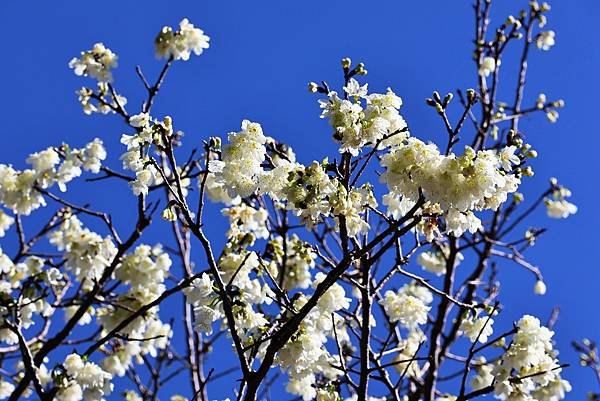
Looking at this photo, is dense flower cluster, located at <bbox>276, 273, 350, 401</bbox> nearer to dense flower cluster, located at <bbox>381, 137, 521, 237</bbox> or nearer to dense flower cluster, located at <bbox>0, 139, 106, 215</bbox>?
dense flower cluster, located at <bbox>381, 137, 521, 237</bbox>

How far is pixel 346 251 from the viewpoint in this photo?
2957 millimetres

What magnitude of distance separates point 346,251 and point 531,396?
1723mm

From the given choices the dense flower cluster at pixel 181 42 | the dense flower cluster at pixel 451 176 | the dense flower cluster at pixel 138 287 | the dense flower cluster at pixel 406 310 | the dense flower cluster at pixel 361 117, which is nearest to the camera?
the dense flower cluster at pixel 451 176

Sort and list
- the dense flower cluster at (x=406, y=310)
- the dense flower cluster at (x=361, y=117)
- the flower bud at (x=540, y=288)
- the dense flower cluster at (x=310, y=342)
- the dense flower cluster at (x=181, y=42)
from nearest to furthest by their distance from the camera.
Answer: the dense flower cluster at (x=361, y=117) → the dense flower cluster at (x=310, y=342) → the dense flower cluster at (x=406, y=310) → the dense flower cluster at (x=181, y=42) → the flower bud at (x=540, y=288)

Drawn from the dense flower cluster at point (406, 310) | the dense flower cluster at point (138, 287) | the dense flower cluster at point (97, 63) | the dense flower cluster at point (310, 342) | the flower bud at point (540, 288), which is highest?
the dense flower cluster at point (97, 63)

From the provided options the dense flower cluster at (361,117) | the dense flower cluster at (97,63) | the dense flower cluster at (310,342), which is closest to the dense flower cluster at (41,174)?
the dense flower cluster at (97,63)

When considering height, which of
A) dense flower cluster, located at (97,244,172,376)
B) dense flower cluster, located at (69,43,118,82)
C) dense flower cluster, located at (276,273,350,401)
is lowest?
dense flower cluster, located at (276,273,350,401)

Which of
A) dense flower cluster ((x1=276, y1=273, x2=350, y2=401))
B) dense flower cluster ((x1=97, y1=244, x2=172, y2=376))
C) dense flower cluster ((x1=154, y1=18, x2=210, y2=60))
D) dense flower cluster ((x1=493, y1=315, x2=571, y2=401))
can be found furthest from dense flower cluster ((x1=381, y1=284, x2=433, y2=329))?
dense flower cluster ((x1=154, y1=18, x2=210, y2=60))

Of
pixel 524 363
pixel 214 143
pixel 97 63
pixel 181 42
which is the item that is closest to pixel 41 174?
pixel 97 63

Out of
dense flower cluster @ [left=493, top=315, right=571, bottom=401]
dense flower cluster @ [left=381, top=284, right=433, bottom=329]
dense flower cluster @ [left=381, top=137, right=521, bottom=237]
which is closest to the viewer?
dense flower cluster @ [left=381, top=137, right=521, bottom=237]

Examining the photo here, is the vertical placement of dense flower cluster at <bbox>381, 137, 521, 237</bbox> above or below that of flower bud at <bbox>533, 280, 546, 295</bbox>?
below

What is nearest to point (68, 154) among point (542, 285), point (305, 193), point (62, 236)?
point (62, 236)

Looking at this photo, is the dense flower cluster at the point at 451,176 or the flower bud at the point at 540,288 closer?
the dense flower cluster at the point at 451,176

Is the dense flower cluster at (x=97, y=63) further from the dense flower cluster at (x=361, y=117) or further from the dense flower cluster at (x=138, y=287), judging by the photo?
the dense flower cluster at (x=361, y=117)
